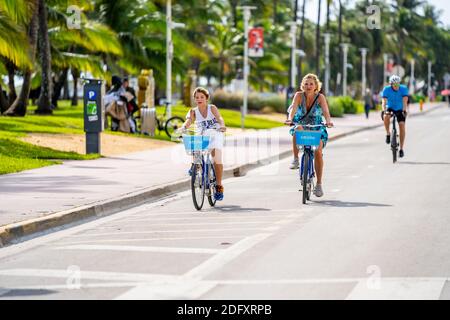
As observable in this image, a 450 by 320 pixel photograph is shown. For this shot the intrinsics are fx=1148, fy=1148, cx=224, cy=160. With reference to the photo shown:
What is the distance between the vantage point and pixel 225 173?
Answer: 2228 centimetres

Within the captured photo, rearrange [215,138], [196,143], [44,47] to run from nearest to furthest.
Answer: [196,143] → [215,138] → [44,47]

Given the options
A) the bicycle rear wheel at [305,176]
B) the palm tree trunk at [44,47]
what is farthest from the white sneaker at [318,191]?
the palm tree trunk at [44,47]

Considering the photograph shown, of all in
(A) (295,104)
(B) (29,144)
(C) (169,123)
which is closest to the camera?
(A) (295,104)

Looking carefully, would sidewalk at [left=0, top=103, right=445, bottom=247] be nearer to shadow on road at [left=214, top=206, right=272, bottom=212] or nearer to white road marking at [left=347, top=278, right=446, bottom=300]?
shadow on road at [left=214, top=206, right=272, bottom=212]

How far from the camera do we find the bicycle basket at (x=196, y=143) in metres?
15.0

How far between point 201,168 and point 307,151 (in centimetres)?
153

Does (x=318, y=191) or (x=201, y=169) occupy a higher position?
(x=201, y=169)

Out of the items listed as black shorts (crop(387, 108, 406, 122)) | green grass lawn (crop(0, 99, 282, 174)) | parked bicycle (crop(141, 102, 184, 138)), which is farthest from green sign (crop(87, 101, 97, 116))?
parked bicycle (crop(141, 102, 184, 138))

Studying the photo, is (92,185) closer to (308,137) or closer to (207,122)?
(207,122)

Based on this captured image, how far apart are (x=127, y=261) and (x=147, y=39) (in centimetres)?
4061

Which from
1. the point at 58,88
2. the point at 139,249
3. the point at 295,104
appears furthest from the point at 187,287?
the point at 58,88

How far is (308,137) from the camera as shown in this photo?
1536 cm
